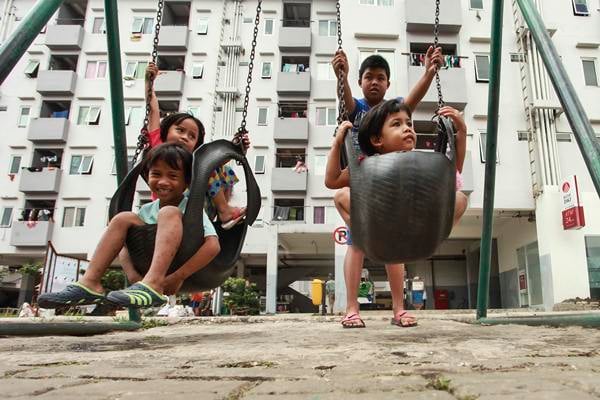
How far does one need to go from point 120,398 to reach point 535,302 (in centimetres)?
1613

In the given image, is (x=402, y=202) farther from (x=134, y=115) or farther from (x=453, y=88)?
(x=134, y=115)

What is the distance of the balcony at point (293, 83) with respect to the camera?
22422 millimetres

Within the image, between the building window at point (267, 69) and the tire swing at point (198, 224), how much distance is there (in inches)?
834

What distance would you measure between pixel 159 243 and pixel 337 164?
88cm

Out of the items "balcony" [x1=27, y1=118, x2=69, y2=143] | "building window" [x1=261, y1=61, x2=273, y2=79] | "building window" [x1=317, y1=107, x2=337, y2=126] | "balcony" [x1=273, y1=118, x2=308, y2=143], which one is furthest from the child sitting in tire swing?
"balcony" [x1=27, y1=118, x2=69, y2=143]

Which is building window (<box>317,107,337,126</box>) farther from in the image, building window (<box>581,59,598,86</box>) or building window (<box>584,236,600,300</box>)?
building window (<box>584,236,600,300</box>)

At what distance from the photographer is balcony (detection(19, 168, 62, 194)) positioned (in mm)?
21500

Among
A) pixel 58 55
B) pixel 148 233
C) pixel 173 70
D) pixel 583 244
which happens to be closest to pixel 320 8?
pixel 173 70

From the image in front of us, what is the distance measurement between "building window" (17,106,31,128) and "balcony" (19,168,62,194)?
2.71 m

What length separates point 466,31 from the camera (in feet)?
55.8

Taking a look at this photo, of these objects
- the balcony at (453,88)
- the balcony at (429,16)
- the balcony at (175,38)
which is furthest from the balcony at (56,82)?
the balcony at (453,88)

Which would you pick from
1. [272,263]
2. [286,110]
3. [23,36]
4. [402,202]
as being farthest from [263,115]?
[402,202]

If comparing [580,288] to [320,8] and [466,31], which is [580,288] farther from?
[320,8]

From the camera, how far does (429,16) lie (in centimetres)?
1673
